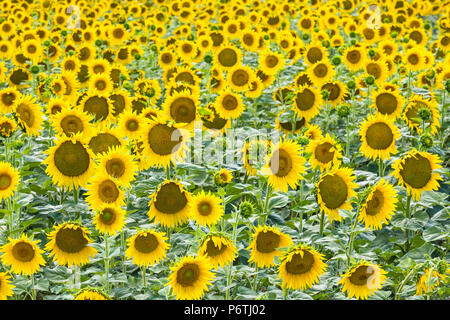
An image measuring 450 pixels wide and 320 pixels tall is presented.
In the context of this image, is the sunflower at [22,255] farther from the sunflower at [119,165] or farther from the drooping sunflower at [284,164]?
the drooping sunflower at [284,164]

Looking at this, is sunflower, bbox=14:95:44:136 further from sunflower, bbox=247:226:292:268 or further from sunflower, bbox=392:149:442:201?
sunflower, bbox=392:149:442:201

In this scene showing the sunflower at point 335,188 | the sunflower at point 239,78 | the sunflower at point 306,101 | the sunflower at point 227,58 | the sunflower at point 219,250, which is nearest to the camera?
the sunflower at point 219,250

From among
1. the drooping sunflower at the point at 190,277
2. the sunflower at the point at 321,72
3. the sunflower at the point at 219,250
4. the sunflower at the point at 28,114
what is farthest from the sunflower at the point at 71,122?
the sunflower at the point at 321,72

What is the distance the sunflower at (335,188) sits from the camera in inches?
163

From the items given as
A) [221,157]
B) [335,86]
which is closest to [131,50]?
[335,86]

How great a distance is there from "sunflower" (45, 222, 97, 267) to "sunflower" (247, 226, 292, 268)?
109 centimetres

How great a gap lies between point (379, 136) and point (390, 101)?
1.13 meters

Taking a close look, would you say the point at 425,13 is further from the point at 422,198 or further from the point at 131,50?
the point at 422,198

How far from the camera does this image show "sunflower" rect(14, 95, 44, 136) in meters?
5.01

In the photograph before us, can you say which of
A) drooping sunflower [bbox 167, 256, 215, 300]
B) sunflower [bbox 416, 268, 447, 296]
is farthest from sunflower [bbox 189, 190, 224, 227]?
sunflower [bbox 416, 268, 447, 296]

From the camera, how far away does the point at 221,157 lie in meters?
5.05

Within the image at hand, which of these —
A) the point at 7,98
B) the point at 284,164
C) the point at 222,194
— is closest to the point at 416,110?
the point at 284,164

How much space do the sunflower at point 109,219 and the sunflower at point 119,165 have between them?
0.35 m

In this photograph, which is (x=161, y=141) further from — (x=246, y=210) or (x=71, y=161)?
(x=246, y=210)
